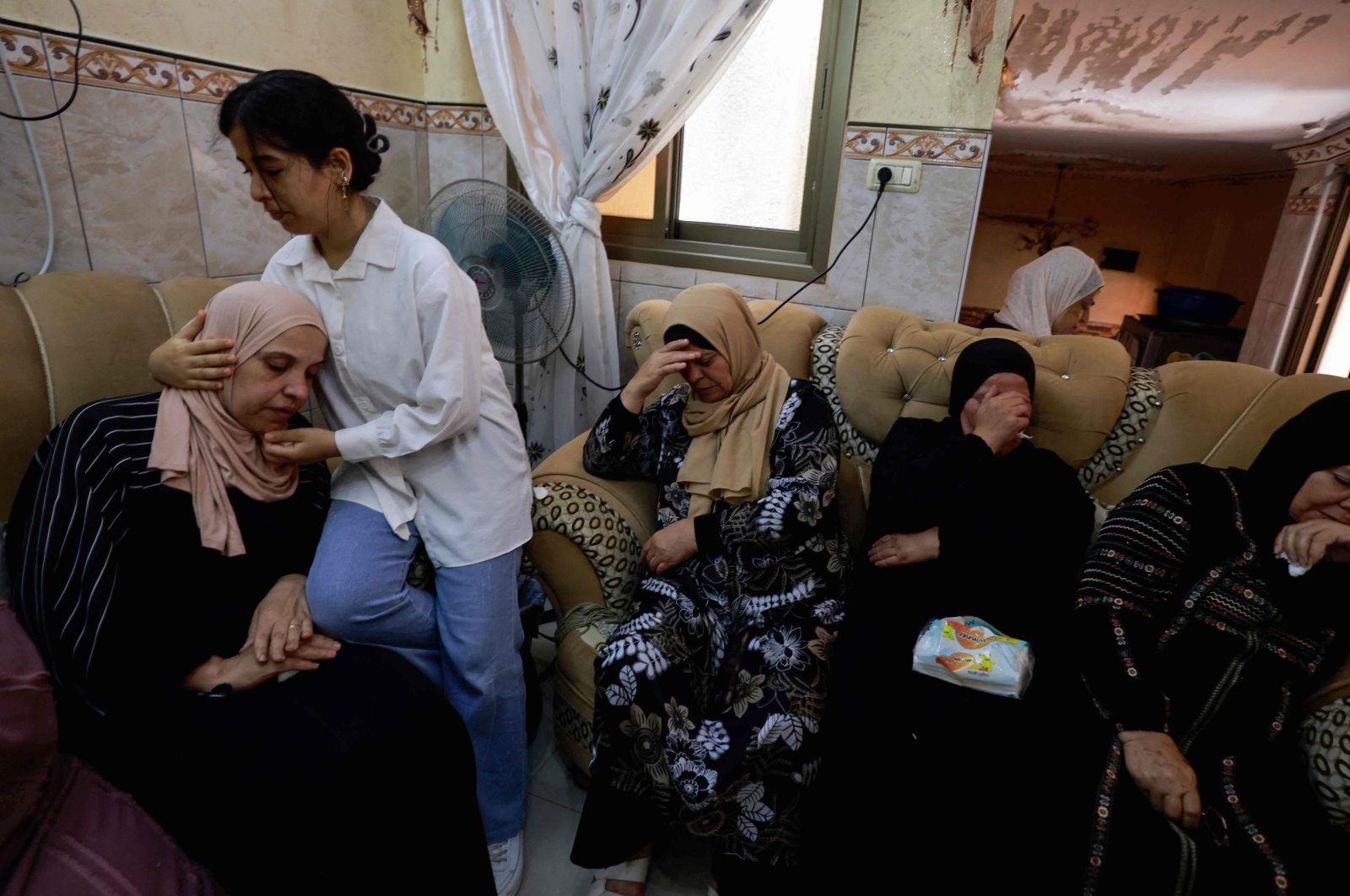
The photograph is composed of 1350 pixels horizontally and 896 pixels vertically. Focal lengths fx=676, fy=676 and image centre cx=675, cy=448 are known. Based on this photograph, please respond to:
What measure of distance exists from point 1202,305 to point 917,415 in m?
6.46

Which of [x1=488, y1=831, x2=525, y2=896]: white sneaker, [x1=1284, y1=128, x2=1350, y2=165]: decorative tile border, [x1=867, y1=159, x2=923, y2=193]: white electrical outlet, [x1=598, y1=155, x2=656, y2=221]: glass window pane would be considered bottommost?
[x1=488, y1=831, x2=525, y2=896]: white sneaker

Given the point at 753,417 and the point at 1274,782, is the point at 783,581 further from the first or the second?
the point at 1274,782

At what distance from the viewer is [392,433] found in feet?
4.02

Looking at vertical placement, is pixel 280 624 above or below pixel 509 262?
below

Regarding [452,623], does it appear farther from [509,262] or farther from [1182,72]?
[1182,72]

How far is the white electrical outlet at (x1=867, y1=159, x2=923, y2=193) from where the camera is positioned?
2018mm

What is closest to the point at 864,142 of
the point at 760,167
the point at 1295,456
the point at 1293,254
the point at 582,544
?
the point at 760,167

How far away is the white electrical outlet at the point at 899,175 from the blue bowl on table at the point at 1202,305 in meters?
5.96

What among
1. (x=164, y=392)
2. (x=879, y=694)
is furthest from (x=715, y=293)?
(x=164, y=392)

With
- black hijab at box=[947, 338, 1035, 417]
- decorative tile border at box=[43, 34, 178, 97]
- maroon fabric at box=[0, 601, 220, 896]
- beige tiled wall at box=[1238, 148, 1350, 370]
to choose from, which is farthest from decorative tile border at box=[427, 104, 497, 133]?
beige tiled wall at box=[1238, 148, 1350, 370]

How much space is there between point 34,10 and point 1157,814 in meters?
2.66

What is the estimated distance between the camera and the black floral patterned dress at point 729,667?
4.11ft

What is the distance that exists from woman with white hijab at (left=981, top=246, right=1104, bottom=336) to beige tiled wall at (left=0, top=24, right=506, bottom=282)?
97.6 inches

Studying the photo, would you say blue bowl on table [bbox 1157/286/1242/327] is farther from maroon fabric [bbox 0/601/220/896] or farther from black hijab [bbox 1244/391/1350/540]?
maroon fabric [bbox 0/601/220/896]
